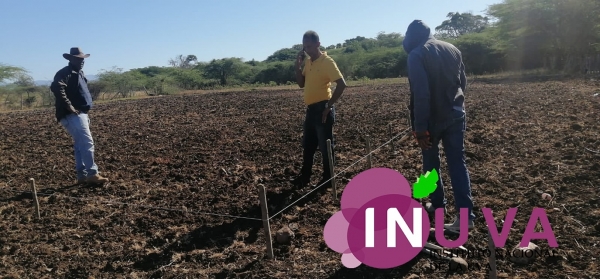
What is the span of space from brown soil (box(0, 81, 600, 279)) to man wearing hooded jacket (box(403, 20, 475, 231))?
0.58 metres

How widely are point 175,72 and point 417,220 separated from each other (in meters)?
47.6

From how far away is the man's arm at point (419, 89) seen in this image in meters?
3.49

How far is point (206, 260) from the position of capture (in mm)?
3885

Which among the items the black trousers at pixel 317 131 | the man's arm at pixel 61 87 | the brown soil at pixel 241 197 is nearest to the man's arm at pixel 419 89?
the brown soil at pixel 241 197

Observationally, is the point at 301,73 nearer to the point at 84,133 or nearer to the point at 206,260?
the point at 206,260

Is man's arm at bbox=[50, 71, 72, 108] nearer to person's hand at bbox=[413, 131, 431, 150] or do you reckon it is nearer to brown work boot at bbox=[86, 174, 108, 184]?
brown work boot at bbox=[86, 174, 108, 184]

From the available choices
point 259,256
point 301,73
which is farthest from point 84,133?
point 259,256

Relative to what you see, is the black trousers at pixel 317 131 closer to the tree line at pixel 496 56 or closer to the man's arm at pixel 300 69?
the man's arm at pixel 300 69

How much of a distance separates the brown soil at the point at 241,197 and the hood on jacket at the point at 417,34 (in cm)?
166

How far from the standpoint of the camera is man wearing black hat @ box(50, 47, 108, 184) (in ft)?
19.9

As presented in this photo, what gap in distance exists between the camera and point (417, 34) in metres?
3.64

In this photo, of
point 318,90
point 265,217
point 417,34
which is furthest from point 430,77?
point 318,90

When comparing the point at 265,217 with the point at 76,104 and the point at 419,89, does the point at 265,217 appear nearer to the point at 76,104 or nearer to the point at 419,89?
the point at 419,89

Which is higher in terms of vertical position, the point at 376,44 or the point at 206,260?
the point at 376,44
